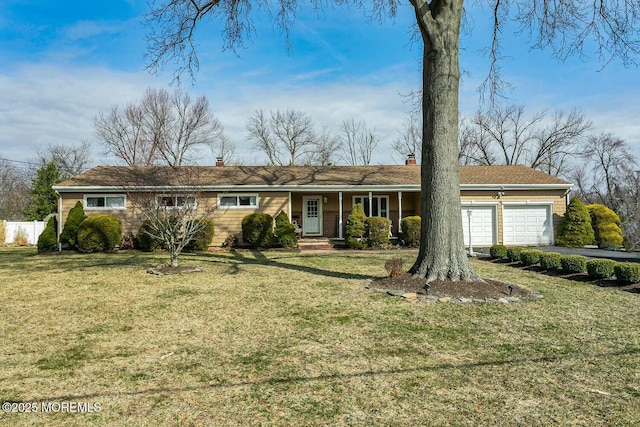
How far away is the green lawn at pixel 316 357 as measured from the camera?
9.71ft

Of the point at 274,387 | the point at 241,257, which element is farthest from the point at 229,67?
the point at 274,387

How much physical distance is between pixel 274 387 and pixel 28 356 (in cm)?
277

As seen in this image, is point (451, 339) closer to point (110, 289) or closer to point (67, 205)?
point (110, 289)

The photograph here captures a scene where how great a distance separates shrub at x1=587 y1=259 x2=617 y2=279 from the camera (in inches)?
332

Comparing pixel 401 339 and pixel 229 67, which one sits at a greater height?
pixel 229 67

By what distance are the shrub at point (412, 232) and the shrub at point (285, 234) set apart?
482 cm

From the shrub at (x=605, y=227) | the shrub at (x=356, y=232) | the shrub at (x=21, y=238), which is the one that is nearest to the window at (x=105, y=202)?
the shrub at (x=21, y=238)

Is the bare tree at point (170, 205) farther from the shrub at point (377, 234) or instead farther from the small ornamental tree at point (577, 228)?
the small ornamental tree at point (577, 228)

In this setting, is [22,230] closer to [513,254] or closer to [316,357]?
[316,357]

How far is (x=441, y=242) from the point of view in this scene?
7633 millimetres

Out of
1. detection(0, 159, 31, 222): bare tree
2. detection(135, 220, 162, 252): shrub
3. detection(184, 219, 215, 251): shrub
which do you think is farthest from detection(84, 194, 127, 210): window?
detection(0, 159, 31, 222): bare tree

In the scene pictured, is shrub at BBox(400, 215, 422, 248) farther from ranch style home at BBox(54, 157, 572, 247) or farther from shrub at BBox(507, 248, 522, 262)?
shrub at BBox(507, 248, 522, 262)

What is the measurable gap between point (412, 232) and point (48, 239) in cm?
1453

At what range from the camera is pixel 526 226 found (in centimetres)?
1831
